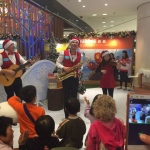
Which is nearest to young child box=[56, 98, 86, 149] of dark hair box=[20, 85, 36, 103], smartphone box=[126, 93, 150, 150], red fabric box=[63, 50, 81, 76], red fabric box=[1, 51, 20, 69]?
dark hair box=[20, 85, 36, 103]

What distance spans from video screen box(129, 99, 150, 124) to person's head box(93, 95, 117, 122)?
0.23 meters

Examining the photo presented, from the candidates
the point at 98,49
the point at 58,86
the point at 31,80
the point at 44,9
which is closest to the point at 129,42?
the point at 98,49

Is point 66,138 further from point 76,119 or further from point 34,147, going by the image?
point 34,147

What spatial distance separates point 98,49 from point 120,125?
7198 millimetres

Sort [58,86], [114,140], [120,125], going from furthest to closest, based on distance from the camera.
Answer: [58,86] < [120,125] < [114,140]

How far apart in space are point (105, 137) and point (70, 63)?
2308 mm

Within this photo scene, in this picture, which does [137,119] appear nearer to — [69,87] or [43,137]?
[43,137]

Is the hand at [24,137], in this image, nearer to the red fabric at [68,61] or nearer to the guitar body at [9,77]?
the guitar body at [9,77]

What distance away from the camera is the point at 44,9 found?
28.5ft

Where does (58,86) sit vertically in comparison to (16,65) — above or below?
below

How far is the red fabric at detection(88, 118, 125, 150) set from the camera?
131 centimetres

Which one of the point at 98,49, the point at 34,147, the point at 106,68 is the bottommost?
the point at 34,147

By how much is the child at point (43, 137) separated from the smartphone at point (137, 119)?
1.97ft

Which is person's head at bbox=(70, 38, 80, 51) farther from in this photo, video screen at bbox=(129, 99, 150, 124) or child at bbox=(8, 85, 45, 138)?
video screen at bbox=(129, 99, 150, 124)
